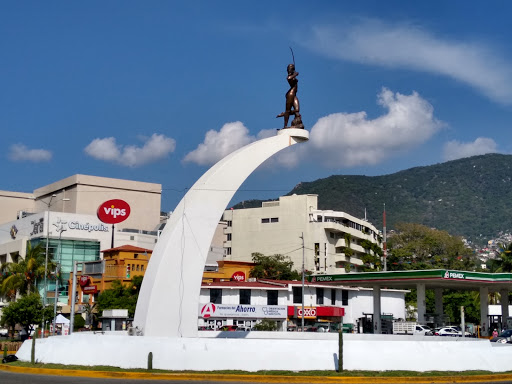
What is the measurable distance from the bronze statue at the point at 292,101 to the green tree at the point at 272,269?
52.2m

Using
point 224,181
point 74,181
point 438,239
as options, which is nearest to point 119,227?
point 74,181

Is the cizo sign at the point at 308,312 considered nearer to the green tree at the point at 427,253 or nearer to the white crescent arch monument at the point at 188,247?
the green tree at the point at 427,253

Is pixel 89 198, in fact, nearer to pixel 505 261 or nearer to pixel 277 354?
pixel 505 261

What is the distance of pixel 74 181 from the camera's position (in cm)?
9275

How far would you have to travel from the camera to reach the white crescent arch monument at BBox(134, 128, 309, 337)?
25.2m

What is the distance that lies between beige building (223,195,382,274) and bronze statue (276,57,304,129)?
59.2 m

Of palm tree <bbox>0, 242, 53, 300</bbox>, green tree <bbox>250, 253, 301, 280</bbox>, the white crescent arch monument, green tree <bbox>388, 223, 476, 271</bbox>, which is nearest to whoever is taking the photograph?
the white crescent arch monument

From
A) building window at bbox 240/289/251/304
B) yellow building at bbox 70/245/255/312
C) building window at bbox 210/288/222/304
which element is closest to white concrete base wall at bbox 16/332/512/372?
building window at bbox 210/288/222/304

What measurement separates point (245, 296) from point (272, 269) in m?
23.2

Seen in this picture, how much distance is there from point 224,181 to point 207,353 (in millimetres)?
7888

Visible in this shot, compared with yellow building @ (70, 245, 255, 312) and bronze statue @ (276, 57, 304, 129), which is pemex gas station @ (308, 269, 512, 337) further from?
bronze statue @ (276, 57, 304, 129)

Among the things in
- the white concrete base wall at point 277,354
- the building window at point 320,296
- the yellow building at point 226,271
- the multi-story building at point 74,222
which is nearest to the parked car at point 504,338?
the white concrete base wall at point 277,354

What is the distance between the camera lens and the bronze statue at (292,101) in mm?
29016

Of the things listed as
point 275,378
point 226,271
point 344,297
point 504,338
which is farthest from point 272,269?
point 275,378
